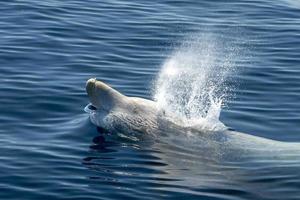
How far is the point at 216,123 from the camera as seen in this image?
17.7m

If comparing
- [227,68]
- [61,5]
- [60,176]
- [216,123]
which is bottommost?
[60,176]

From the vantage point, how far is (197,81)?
22094 millimetres

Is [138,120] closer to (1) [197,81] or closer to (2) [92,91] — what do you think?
(2) [92,91]

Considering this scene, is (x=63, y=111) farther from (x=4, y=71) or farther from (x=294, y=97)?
(x=294, y=97)

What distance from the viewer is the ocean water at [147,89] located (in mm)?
14656

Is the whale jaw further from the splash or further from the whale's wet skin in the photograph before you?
the splash

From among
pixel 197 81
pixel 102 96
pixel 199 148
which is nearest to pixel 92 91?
pixel 102 96

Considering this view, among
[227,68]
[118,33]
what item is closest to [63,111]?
[227,68]

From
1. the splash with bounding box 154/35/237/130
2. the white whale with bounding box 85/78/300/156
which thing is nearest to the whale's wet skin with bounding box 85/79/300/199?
the white whale with bounding box 85/78/300/156

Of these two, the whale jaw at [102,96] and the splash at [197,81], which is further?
the splash at [197,81]

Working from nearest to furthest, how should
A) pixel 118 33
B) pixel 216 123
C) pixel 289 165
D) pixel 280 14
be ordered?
pixel 289 165
pixel 216 123
pixel 118 33
pixel 280 14

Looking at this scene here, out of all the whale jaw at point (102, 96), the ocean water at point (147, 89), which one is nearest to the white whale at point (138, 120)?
the whale jaw at point (102, 96)

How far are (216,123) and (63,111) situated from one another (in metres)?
3.24

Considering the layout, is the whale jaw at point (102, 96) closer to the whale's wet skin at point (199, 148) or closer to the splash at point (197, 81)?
the whale's wet skin at point (199, 148)
